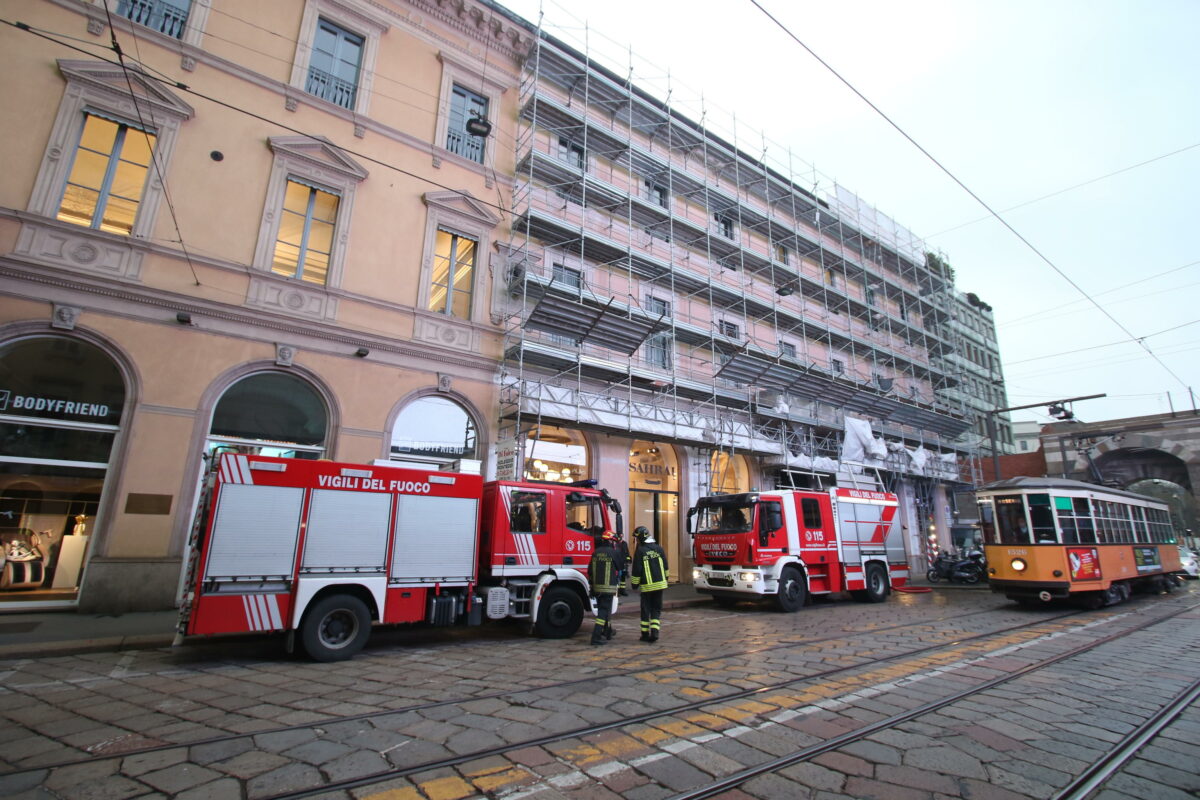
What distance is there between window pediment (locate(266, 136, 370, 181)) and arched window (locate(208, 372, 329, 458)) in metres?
4.79

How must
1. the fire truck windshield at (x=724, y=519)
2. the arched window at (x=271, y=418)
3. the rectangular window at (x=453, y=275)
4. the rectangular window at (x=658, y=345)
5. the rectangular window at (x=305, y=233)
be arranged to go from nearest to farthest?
the arched window at (x=271, y=418)
the rectangular window at (x=305, y=233)
the fire truck windshield at (x=724, y=519)
the rectangular window at (x=453, y=275)
the rectangular window at (x=658, y=345)

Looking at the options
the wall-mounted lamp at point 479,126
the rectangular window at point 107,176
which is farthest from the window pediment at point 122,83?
the wall-mounted lamp at point 479,126

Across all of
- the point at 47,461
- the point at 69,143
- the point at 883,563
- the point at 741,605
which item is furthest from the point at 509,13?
the point at 883,563

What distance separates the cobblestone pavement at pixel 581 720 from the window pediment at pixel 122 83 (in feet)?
32.2

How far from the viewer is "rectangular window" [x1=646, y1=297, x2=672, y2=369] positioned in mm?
16609

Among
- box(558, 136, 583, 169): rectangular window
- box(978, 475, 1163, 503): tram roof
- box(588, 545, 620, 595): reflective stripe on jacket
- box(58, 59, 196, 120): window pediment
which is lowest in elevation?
box(588, 545, 620, 595): reflective stripe on jacket

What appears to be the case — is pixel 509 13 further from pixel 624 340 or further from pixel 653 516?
pixel 653 516

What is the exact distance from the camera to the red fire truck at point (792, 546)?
38.9ft

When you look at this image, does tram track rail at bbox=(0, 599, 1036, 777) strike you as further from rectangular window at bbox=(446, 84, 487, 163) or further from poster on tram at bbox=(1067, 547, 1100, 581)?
rectangular window at bbox=(446, 84, 487, 163)

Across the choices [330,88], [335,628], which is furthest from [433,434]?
[330,88]

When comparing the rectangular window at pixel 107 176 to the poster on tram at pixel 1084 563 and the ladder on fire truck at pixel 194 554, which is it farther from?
the poster on tram at pixel 1084 563

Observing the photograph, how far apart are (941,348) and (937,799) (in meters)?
30.3

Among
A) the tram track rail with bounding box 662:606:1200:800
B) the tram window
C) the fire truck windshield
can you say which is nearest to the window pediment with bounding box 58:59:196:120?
the tram track rail with bounding box 662:606:1200:800

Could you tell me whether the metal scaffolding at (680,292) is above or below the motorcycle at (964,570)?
above
